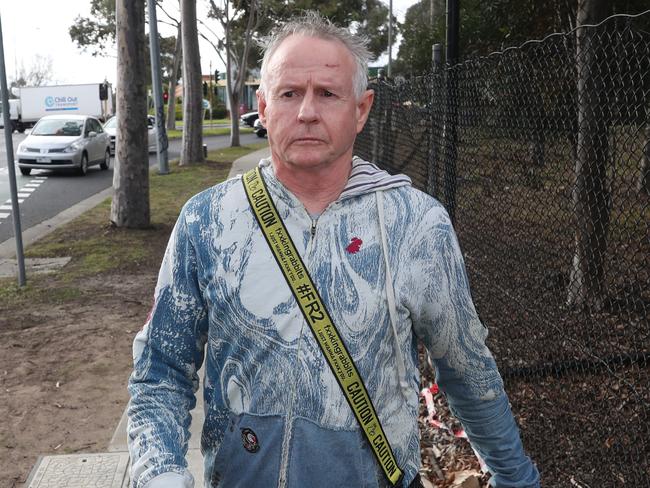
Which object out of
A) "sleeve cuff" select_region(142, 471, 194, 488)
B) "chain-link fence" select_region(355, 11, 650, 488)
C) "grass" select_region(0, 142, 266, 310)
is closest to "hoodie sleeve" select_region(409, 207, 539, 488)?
"sleeve cuff" select_region(142, 471, 194, 488)

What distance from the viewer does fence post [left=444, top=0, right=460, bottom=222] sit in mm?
4379

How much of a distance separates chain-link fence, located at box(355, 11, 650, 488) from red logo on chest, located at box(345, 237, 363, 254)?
5.08 ft

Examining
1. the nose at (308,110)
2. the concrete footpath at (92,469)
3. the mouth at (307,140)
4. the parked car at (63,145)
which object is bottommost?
the concrete footpath at (92,469)

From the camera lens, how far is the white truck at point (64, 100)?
46688mm

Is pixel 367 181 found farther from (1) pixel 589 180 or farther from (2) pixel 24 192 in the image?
(2) pixel 24 192

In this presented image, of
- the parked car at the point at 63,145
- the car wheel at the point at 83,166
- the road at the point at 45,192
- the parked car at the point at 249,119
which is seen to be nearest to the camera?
the road at the point at 45,192

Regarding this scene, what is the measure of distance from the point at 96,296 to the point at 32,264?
6.87 feet

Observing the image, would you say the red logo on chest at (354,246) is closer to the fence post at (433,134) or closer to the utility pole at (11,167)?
the fence post at (433,134)

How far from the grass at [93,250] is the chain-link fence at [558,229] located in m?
4.75

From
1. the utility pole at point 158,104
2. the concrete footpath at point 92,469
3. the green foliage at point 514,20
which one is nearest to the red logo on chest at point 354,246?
the concrete footpath at point 92,469

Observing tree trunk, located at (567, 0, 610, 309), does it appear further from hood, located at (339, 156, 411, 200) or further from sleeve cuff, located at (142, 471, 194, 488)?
sleeve cuff, located at (142, 471, 194, 488)

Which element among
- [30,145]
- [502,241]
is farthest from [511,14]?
[30,145]

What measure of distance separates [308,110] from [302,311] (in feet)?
1.50

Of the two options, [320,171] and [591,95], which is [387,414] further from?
[591,95]
